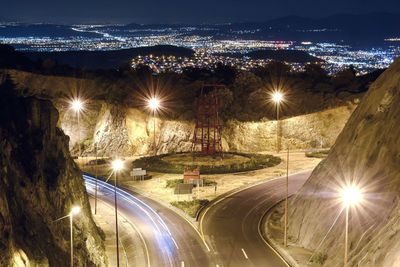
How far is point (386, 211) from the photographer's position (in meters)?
30.0

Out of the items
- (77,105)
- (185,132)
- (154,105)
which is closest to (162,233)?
Result: (185,132)

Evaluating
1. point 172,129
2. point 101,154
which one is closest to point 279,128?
point 172,129

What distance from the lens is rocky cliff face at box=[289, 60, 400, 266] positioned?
28.6m

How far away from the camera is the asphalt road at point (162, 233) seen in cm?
3656

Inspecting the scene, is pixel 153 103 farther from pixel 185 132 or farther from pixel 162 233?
pixel 162 233

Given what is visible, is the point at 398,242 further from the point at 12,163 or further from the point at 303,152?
the point at 303,152

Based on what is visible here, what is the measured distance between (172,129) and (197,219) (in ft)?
131

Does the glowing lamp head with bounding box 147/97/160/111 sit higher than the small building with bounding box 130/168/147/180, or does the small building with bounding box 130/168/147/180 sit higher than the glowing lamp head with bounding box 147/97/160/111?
the glowing lamp head with bounding box 147/97/160/111

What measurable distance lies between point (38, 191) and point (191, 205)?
758 inches

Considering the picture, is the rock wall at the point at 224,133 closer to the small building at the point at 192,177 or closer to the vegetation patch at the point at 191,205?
the small building at the point at 192,177

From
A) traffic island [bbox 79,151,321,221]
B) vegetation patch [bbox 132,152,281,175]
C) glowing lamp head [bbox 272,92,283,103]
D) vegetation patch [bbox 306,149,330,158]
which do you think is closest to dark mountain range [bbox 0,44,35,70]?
traffic island [bbox 79,151,321,221]

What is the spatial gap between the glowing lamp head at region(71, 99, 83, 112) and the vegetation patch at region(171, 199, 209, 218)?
39.5 m

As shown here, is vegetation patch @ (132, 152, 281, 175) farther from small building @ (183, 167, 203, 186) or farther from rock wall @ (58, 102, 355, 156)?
small building @ (183, 167, 203, 186)

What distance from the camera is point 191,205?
49844 millimetres
